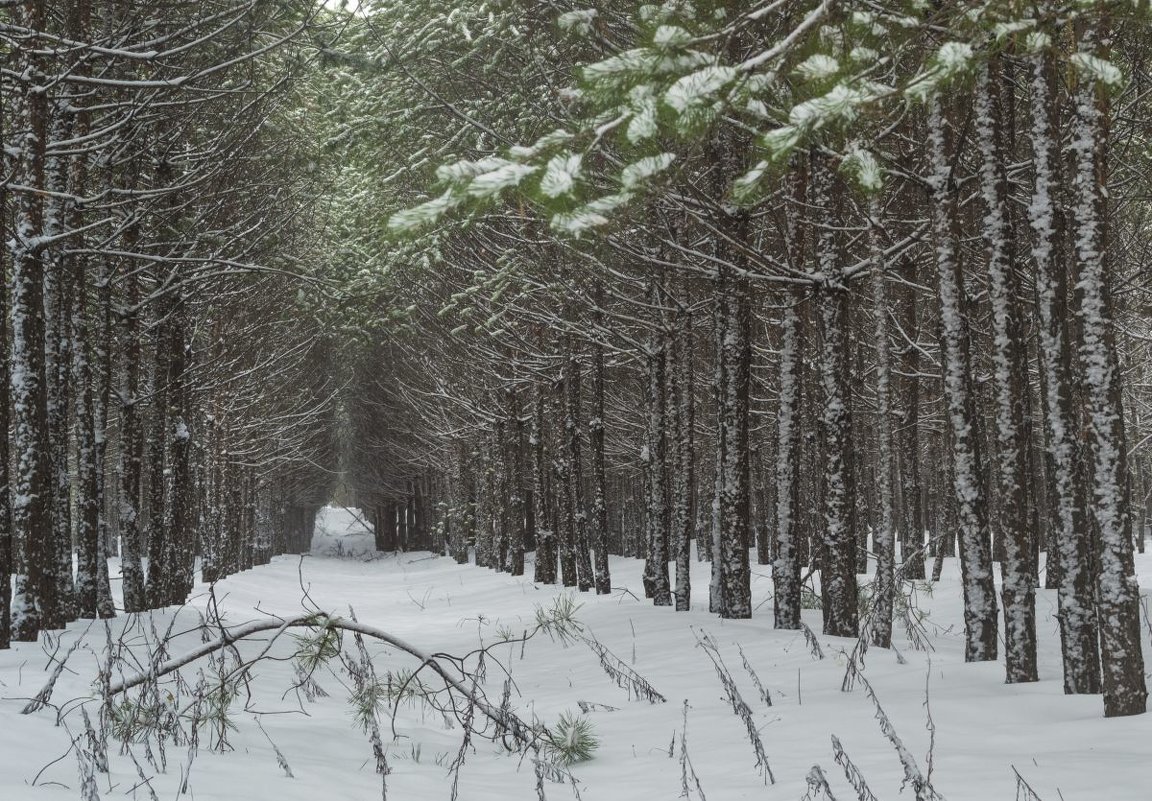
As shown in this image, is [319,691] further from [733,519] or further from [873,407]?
[873,407]

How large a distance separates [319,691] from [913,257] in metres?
9.69

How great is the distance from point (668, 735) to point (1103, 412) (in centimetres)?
316

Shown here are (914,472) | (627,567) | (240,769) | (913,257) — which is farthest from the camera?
(627,567)

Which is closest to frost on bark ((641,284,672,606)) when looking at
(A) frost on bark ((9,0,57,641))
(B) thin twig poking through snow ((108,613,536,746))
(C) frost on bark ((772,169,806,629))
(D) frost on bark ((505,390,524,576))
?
(C) frost on bark ((772,169,806,629))

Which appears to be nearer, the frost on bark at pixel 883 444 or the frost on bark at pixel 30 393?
the frost on bark at pixel 883 444

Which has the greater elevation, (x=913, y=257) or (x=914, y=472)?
(x=913, y=257)

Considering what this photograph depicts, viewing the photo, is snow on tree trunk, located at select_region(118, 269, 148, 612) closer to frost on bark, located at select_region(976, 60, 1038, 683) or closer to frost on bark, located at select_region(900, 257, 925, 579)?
frost on bark, located at select_region(900, 257, 925, 579)

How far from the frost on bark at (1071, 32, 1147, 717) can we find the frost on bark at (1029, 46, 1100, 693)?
1.54 ft

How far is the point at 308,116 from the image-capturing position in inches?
792

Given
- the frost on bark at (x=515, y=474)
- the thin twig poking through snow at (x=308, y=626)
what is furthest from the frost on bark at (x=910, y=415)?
the frost on bark at (x=515, y=474)

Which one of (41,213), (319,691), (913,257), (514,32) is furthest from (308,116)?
(319,691)

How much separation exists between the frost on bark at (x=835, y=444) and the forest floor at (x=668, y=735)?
→ 0.45 meters

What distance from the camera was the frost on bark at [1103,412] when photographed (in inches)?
200

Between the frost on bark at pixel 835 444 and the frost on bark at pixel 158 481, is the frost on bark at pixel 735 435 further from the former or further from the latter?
the frost on bark at pixel 158 481
